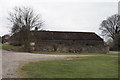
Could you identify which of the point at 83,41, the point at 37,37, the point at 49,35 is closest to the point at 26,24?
the point at 37,37

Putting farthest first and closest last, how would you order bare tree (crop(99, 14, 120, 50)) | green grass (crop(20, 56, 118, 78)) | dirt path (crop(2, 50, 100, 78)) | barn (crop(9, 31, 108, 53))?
1. bare tree (crop(99, 14, 120, 50))
2. barn (crop(9, 31, 108, 53))
3. dirt path (crop(2, 50, 100, 78))
4. green grass (crop(20, 56, 118, 78))

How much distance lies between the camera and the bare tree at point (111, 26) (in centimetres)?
5375

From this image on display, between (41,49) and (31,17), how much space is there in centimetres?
899

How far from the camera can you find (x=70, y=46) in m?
41.6

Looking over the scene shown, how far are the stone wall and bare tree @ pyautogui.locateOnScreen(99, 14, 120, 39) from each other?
13.6 metres

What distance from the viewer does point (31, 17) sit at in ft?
124

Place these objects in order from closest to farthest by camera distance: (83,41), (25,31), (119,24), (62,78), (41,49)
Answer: (62,78) → (25,31) → (41,49) → (83,41) → (119,24)

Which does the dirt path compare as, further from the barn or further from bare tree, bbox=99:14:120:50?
bare tree, bbox=99:14:120:50

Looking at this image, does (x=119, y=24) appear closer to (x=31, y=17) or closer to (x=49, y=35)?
(x=49, y=35)

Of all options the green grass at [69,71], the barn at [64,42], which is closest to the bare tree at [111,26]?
the barn at [64,42]

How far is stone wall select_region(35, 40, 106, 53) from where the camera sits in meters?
40.6

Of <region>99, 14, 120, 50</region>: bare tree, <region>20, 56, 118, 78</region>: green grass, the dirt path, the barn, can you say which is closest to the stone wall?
the barn

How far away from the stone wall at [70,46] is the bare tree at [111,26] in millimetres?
13578

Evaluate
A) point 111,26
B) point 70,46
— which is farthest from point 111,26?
point 70,46
